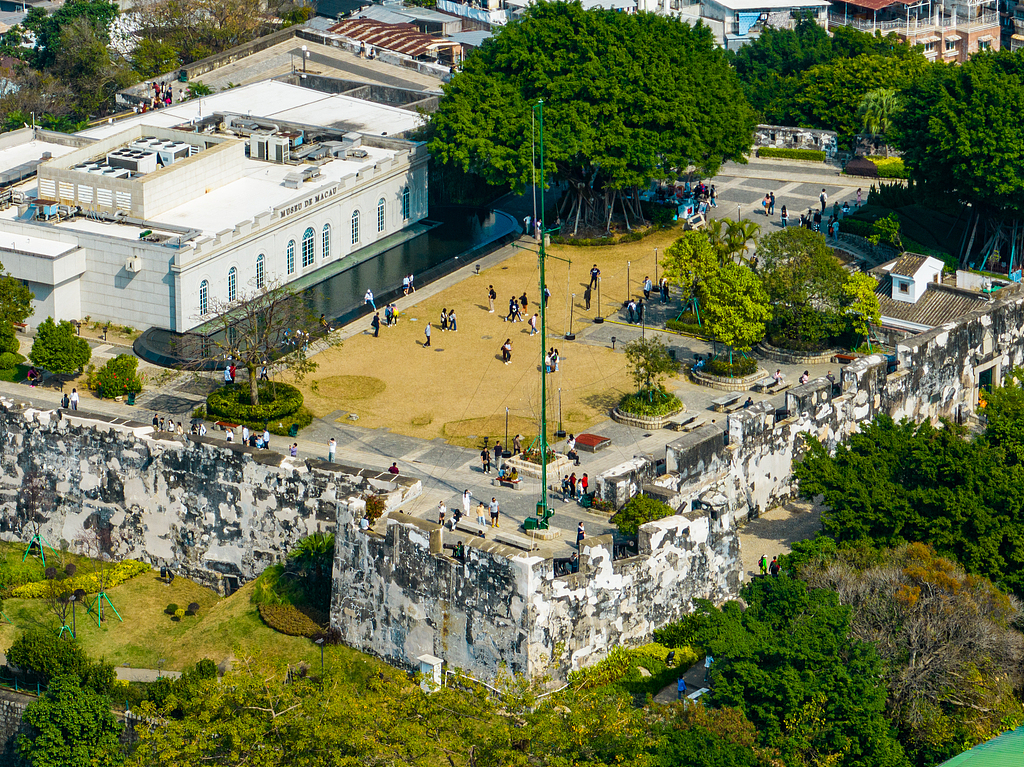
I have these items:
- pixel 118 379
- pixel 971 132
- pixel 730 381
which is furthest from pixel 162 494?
pixel 971 132

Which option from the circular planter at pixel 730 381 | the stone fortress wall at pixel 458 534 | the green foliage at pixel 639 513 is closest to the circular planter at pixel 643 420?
the circular planter at pixel 730 381

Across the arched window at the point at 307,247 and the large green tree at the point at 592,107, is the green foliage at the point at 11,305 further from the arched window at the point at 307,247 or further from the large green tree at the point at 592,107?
the large green tree at the point at 592,107

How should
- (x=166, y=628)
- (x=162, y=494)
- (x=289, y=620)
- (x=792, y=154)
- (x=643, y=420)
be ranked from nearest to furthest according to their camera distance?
(x=289, y=620) → (x=166, y=628) → (x=162, y=494) → (x=643, y=420) → (x=792, y=154)

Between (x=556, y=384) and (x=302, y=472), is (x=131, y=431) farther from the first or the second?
(x=556, y=384)

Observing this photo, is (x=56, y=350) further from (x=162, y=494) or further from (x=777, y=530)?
(x=777, y=530)

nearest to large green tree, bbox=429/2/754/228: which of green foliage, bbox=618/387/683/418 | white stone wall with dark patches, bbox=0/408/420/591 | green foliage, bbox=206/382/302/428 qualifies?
green foliage, bbox=618/387/683/418

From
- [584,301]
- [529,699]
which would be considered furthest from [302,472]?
[584,301]

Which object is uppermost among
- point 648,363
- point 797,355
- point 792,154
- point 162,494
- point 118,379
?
point 792,154
